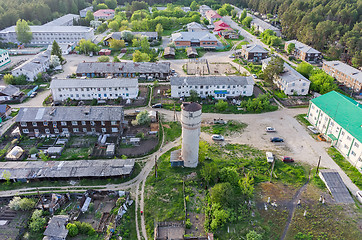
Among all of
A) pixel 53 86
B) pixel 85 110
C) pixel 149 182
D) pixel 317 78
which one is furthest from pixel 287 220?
pixel 53 86

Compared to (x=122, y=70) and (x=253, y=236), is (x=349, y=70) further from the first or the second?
(x=122, y=70)

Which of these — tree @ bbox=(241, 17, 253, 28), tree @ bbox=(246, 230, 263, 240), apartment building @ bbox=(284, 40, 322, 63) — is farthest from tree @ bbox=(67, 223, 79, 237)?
tree @ bbox=(241, 17, 253, 28)

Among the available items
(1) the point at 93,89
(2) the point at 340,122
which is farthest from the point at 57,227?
(2) the point at 340,122

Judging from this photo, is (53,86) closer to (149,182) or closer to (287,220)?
(149,182)

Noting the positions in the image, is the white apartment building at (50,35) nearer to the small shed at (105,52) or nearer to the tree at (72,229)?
the small shed at (105,52)

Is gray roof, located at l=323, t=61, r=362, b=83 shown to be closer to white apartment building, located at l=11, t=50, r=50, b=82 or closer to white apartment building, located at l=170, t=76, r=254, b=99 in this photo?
white apartment building, located at l=170, t=76, r=254, b=99

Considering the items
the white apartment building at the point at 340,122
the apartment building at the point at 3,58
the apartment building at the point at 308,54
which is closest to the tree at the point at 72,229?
the white apartment building at the point at 340,122
